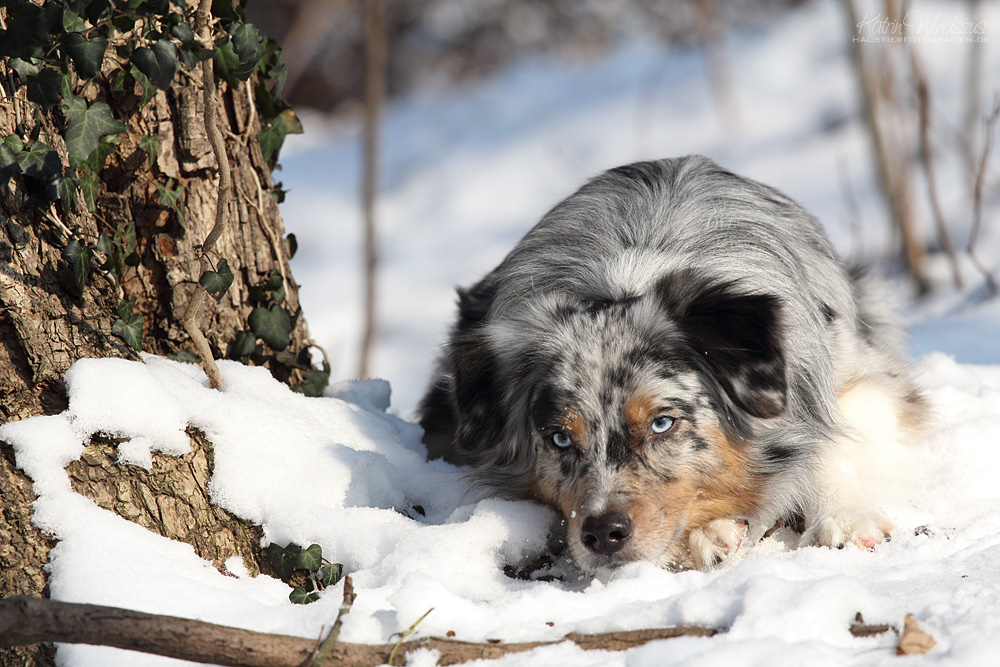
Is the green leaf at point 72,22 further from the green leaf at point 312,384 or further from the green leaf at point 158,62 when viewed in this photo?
the green leaf at point 312,384

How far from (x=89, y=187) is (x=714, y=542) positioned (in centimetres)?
235

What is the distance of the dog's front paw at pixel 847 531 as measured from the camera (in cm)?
306

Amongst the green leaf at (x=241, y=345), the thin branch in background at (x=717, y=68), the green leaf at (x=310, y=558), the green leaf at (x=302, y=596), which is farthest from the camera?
the thin branch in background at (x=717, y=68)

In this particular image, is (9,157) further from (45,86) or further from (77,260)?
(77,260)

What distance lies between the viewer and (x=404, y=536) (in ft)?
9.32

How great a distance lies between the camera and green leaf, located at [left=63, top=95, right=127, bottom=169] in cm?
290

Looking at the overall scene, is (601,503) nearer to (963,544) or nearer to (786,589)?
(786,589)

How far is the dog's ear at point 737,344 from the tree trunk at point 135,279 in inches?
62.3

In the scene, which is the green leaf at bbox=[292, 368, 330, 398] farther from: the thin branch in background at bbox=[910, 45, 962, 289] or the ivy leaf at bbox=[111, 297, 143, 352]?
the thin branch in background at bbox=[910, 45, 962, 289]

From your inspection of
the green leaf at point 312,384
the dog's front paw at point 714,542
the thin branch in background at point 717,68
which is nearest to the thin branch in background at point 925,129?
the dog's front paw at point 714,542

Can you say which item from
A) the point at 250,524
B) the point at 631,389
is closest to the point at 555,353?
the point at 631,389

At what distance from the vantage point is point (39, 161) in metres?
2.80

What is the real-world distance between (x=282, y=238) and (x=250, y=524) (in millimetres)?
1303

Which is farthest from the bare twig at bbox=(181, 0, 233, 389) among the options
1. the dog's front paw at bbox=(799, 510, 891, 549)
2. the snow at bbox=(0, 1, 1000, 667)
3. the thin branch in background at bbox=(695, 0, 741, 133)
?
the thin branch in background at bbox=(695, 0, 741, 133)
